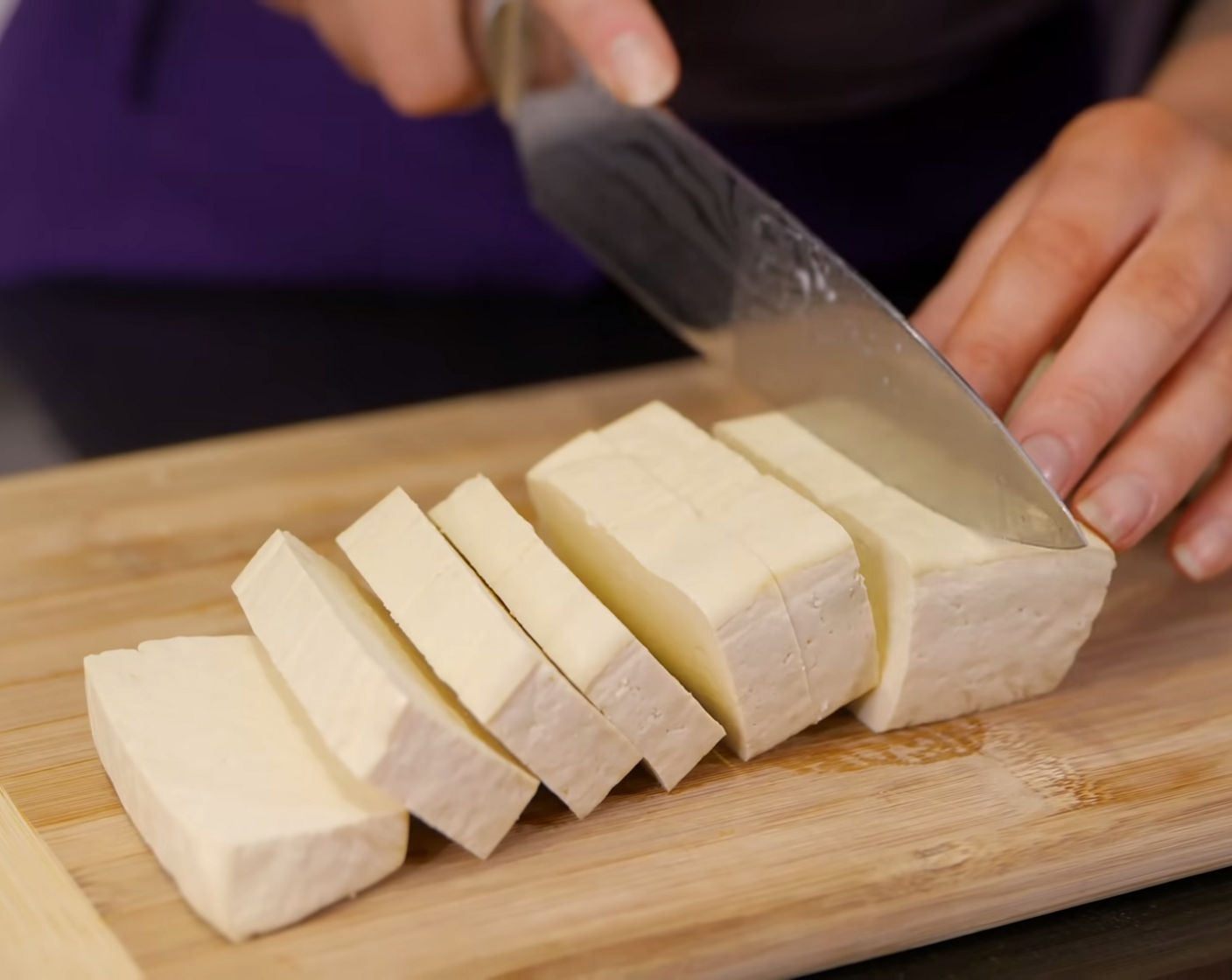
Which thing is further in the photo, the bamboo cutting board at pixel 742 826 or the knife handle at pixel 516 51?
the knife handle at pixel 516 51

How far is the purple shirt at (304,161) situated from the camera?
11.9 feet

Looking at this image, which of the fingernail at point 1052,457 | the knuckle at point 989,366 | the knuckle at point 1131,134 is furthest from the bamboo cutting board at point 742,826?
the knuckle at point 1131,134

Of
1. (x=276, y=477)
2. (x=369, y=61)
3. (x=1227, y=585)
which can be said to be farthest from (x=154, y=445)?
(x=1227, y=585)

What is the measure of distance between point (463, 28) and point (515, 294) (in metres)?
1.13

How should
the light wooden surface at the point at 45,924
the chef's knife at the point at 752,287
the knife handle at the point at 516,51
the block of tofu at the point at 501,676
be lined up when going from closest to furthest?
the light wooden surface at the point at 45,924
the block of tofu at the point at 501,676
the chef's knife at the point at 752,287
the knife handle at the point at 516,51

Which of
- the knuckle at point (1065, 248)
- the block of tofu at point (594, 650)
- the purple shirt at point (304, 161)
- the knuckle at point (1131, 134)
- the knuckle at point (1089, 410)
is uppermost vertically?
the knuckle at point (1131, 134)

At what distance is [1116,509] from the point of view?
6.87ft

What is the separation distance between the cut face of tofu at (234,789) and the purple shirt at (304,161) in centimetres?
205

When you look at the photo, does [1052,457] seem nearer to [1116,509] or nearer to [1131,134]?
[1116,509]

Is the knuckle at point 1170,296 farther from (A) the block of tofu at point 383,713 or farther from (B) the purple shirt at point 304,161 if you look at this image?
(B) the purple shirt at point 304,161

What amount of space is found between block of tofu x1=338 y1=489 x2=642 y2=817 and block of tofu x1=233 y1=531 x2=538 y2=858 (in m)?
0.04

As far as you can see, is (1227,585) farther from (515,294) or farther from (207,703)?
(515,294)

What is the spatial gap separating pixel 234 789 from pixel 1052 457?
1285mm

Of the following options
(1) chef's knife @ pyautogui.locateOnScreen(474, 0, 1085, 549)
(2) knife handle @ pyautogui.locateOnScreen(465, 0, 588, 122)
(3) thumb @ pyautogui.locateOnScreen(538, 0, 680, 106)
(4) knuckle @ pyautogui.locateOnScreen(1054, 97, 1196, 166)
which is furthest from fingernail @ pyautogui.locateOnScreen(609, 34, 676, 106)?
(4) knuckle @ pyautogui.locateOnScreen(1054, 97, 1196, 166)
